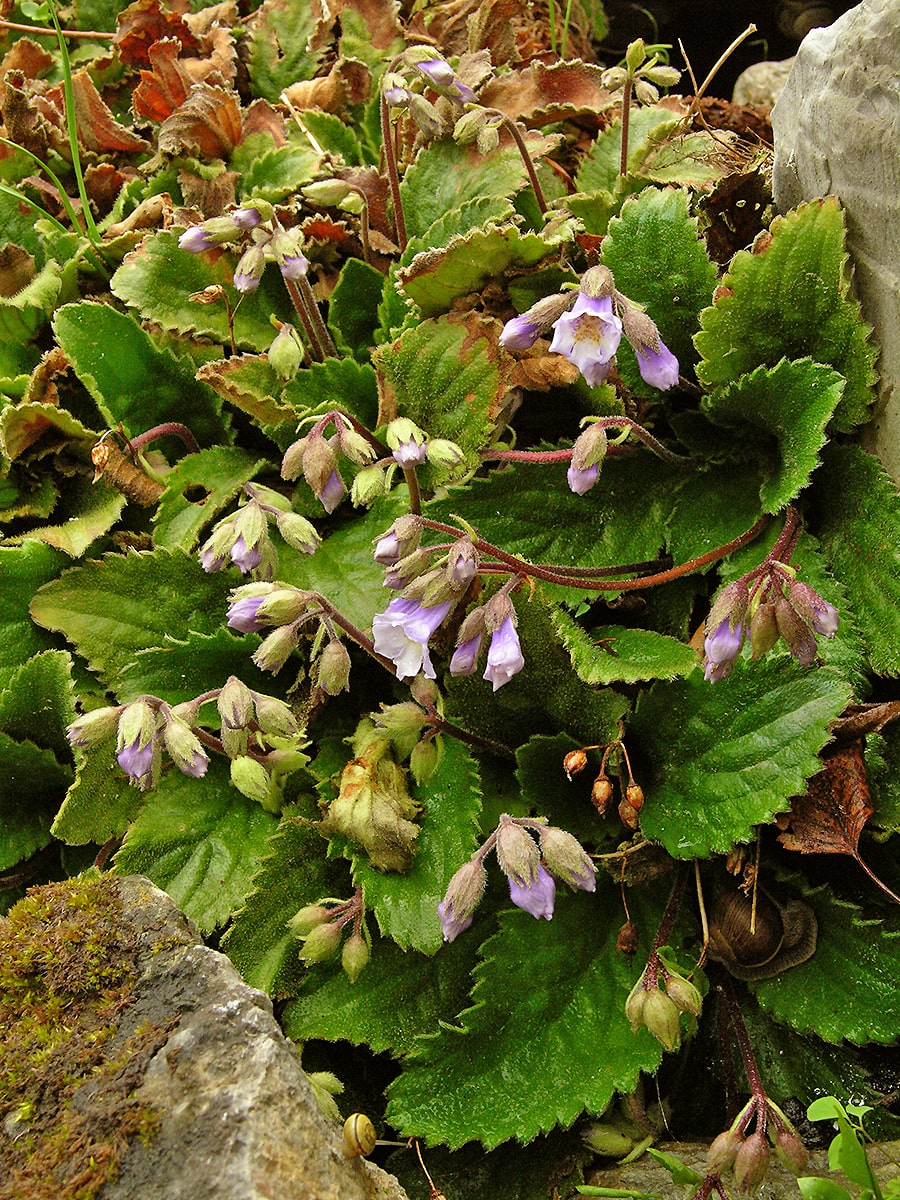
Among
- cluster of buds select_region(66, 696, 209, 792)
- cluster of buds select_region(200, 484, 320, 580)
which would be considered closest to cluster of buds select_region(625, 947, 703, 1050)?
cluster of buds select_region(66, 696, 209, 792)

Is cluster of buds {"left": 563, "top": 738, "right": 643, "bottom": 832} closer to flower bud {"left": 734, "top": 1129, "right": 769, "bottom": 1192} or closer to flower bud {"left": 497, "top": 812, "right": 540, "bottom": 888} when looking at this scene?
flower bud {"left": 497, "top": 812, "right": 540, "bottom": 888}

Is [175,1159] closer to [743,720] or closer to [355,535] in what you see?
[743,720]

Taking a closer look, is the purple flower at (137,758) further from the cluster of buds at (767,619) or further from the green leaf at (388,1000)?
the cluster of buds at (767,619)

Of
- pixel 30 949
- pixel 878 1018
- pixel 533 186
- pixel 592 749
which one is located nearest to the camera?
pixel 30 949

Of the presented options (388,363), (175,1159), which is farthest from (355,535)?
(175,1159)

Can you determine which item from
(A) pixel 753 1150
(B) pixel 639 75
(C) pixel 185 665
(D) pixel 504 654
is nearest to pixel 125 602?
(C) pixel 185 665

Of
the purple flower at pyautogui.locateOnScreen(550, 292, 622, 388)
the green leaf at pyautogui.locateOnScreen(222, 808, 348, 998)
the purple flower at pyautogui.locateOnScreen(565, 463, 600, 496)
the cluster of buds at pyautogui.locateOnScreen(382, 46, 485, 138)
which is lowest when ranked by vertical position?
the green leaf at pyautogui.locateOnScreen(222, 808, 348, 998)
